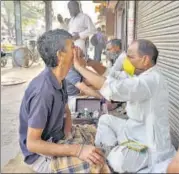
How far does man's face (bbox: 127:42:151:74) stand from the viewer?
206 centimetres

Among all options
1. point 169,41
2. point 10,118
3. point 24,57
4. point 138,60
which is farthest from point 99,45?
point 138,60

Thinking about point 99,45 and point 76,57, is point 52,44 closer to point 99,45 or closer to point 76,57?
point 76,57

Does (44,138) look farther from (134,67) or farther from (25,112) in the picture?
(134,67)

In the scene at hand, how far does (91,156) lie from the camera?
1.58m

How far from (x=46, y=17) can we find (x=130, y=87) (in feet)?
49.2

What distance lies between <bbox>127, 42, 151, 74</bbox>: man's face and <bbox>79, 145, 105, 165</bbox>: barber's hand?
28.8 inches

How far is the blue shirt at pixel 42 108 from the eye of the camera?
1.69 meters

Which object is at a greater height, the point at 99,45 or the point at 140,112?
the point at 99,45

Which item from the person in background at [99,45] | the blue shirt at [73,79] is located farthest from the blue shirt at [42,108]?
the person in background at [99,45]

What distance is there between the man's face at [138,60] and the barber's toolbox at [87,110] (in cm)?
99

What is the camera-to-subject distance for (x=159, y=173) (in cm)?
142

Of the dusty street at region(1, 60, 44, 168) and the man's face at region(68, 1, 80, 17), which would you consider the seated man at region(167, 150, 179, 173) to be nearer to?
the dusty street at region(1, 60, 44, 168)

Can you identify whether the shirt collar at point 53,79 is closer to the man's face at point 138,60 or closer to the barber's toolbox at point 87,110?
the man's face at point 138,60

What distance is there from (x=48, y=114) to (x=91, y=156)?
1.21 feet
